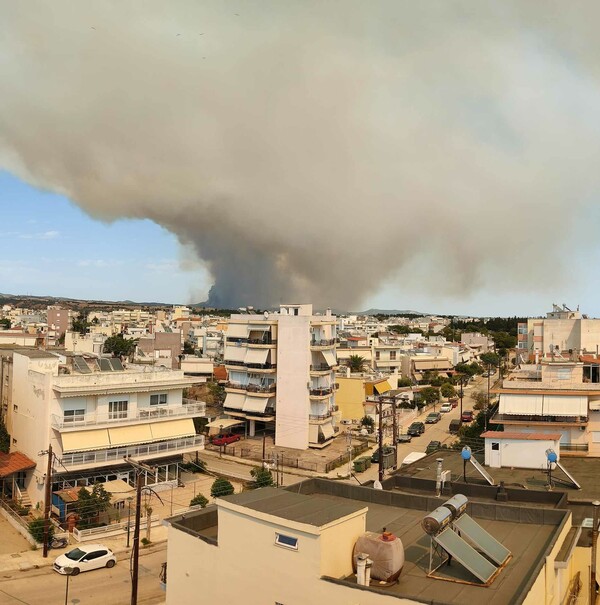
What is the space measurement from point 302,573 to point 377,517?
456cm

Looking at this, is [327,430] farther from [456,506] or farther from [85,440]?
[456,506]

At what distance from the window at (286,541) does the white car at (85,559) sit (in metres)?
15.0

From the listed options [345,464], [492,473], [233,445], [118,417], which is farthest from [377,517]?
[233,445]

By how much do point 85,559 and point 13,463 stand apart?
10291 mm

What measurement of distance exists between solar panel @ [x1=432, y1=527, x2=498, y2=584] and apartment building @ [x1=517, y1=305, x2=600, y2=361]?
5136 cm

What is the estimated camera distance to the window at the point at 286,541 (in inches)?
359

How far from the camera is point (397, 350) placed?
73.8 m

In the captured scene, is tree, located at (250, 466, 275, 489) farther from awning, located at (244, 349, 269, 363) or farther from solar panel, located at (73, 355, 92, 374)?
awning, located at (244, 349, 269, 363)

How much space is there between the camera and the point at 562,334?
6525 centimetres

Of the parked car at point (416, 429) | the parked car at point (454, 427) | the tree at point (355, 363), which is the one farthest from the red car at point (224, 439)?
→ the tree at point (355, 363)

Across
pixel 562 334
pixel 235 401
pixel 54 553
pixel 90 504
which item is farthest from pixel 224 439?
pixel 562 334

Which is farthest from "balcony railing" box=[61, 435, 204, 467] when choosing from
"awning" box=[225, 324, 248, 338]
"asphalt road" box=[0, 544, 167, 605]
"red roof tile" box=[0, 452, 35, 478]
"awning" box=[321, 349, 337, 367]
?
"awning" box=[225, 324, 248, 338]

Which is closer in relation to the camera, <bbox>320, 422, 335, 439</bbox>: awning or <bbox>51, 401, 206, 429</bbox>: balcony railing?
<bbox>51, 401, 206, 429</bbox>: balcony railing

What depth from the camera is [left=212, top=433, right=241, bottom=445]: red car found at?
41531mm
